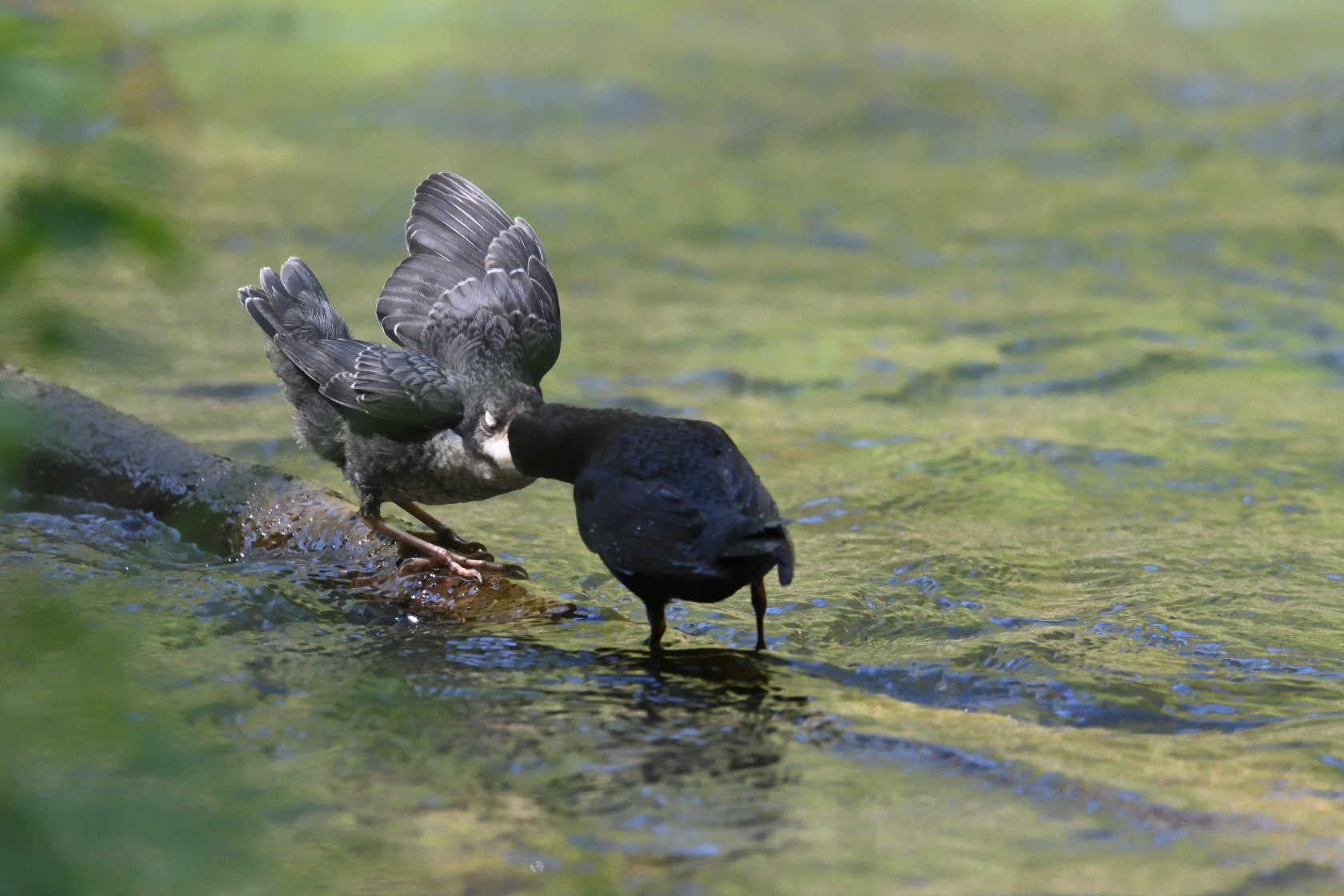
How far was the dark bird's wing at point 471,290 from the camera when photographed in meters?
4.65

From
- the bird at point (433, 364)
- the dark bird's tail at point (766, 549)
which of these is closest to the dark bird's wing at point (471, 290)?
the bird at point (433, 364)

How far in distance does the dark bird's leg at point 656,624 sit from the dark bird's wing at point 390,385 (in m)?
1.05

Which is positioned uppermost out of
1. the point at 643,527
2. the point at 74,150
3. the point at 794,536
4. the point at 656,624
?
the point at 74,150

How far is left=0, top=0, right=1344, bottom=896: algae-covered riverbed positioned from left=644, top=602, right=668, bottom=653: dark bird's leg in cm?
5

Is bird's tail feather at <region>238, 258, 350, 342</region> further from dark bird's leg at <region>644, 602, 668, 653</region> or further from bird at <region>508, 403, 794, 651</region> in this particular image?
dark bird's leg at <region>644, 602, 668, 653</region>

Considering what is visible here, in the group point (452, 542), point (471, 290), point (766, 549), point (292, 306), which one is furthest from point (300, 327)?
point (766, 549)

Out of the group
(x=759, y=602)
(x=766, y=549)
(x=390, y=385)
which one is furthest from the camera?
(x=390, y=385)

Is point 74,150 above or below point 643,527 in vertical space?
above

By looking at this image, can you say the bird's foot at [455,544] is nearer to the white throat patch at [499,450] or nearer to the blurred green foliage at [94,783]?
the white throat patch at [499,450]

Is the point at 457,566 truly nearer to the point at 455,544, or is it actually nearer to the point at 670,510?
the point at 455,544

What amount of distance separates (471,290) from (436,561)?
116cm

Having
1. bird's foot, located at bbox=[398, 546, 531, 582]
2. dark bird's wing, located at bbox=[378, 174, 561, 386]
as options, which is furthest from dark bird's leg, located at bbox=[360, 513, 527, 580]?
dark bird's wing, located at bbox=[378, 174, 561, 386]

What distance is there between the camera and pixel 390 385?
175 inches

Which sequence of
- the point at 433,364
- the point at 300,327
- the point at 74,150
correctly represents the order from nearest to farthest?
the point at 74,150 < the point at 433,364 < the point at 300,327
